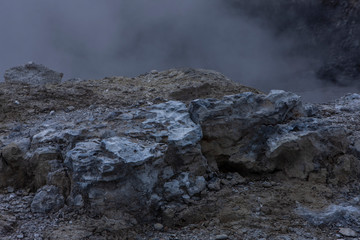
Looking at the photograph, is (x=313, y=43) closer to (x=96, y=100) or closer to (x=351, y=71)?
(x=351, y=71)

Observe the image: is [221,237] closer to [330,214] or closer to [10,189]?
[330,214]

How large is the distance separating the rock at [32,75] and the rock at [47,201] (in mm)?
3810

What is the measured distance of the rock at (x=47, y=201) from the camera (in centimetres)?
355

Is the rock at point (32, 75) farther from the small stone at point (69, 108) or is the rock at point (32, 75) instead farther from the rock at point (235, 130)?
the rock at point (235, 130)

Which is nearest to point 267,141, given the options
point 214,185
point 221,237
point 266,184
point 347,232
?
point 266,184

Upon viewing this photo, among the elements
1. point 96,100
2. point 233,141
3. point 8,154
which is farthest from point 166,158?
point 96,100

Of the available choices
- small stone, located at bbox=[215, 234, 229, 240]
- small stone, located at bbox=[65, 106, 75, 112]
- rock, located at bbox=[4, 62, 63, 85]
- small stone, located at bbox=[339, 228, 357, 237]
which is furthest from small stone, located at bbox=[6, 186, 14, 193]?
small stone, located at bbox=[339, 228, 357, 237]

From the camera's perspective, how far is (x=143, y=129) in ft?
13.6

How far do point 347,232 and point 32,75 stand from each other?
6.33 meters

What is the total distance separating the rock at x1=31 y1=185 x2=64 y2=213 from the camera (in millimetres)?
3549

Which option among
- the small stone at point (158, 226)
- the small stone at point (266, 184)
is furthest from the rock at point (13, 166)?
the small stone at point (266, 184)

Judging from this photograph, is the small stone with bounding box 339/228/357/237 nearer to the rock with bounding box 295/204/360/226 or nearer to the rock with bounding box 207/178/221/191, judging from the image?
the rock with bounding box 295/204/360/226

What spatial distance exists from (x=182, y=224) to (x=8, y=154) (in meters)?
2.27

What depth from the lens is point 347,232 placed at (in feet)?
11.2
